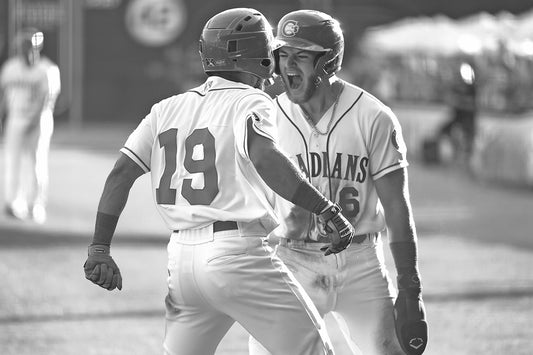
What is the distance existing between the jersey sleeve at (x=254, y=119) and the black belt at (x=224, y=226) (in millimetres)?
265

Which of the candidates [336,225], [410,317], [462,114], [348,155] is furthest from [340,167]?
[462,114]

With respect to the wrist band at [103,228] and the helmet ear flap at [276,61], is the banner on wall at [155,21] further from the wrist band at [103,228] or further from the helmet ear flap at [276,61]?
the wrist band at [103,228]

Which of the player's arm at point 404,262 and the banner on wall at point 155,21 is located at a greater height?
the player's arm at point 404,262

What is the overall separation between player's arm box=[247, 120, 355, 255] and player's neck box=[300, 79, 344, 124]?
938 mm

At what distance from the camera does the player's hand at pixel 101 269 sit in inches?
195

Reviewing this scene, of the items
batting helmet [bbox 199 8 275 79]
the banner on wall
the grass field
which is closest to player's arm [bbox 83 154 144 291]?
batting helmet [bbox 199 8 275 79]

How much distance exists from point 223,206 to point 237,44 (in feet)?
2.16

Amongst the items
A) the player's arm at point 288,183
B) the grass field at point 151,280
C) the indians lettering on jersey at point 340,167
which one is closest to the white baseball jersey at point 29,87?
the grass field at point 151,280

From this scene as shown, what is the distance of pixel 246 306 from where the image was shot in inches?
189

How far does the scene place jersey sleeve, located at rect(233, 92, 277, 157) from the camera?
4.78m

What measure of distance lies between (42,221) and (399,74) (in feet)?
60.3

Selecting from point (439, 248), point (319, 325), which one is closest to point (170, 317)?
point (319, 325)

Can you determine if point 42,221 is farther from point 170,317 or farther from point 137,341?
point 170,317

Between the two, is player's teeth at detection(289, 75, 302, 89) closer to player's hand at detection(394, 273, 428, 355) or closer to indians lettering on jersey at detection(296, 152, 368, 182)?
indians lettering on jersey at detection(296, 152, 368, 182)
